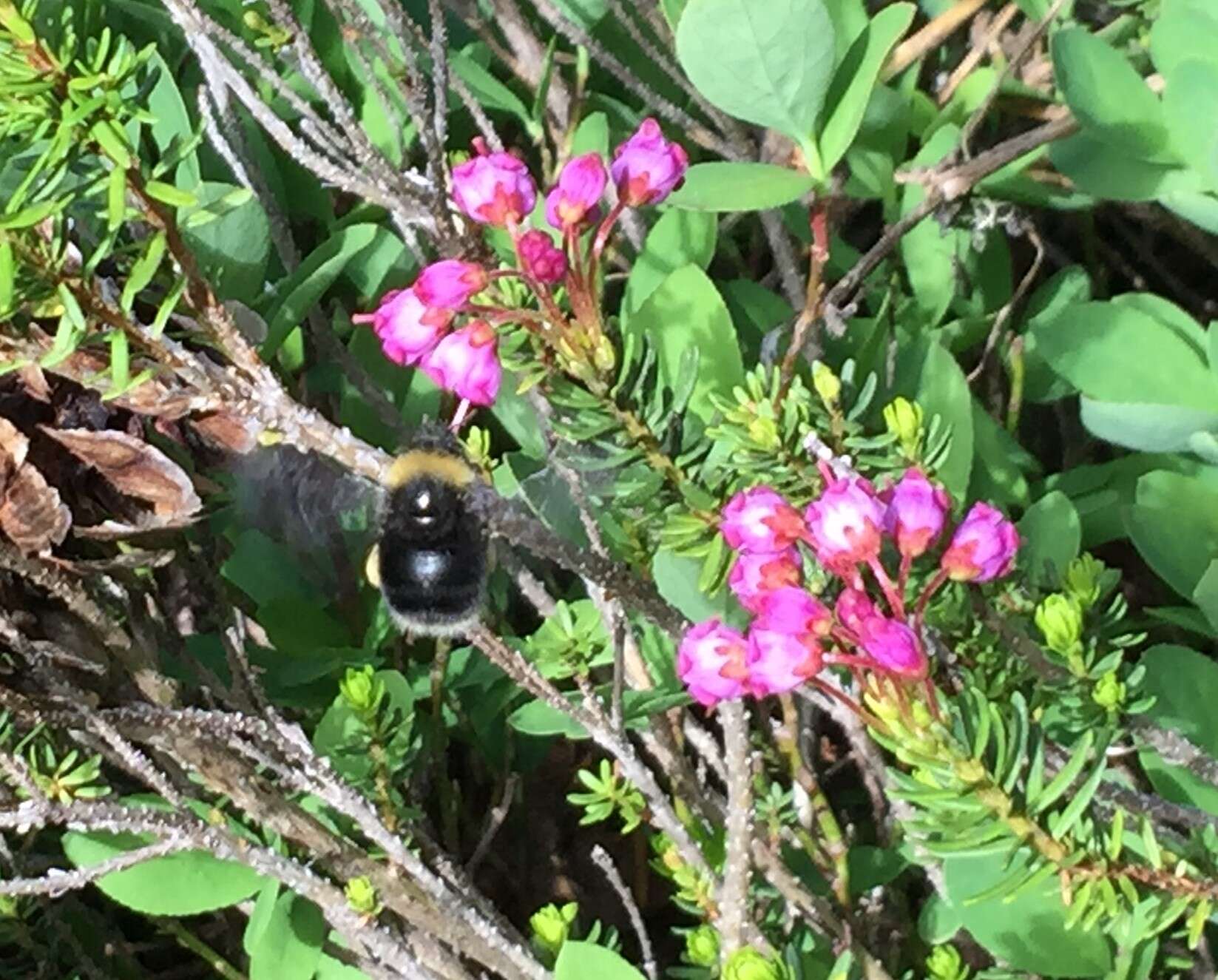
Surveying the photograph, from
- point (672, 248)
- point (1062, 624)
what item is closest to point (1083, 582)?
point (1062, 624)

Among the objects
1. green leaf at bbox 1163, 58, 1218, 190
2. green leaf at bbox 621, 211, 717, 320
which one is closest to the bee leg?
→ green leaf at bbox 621, 211, 717, 320

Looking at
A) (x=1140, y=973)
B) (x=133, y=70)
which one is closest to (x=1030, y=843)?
Answer: (x=1140, y=973)

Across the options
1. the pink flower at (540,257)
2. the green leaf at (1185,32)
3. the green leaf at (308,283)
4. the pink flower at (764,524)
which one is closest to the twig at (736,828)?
the pink flower at (764,524)

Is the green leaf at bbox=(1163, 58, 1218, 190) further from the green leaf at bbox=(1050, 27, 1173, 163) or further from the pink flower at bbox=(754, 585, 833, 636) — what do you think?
the pink flower at bbox=(754, 585, 833, 636)

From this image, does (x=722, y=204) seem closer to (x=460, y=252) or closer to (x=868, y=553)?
(x=460, y=252)

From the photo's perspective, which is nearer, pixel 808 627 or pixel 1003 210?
pixel 808 627

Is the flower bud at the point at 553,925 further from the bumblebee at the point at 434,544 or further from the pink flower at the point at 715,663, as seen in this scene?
the pink flower at the point at 715,663
